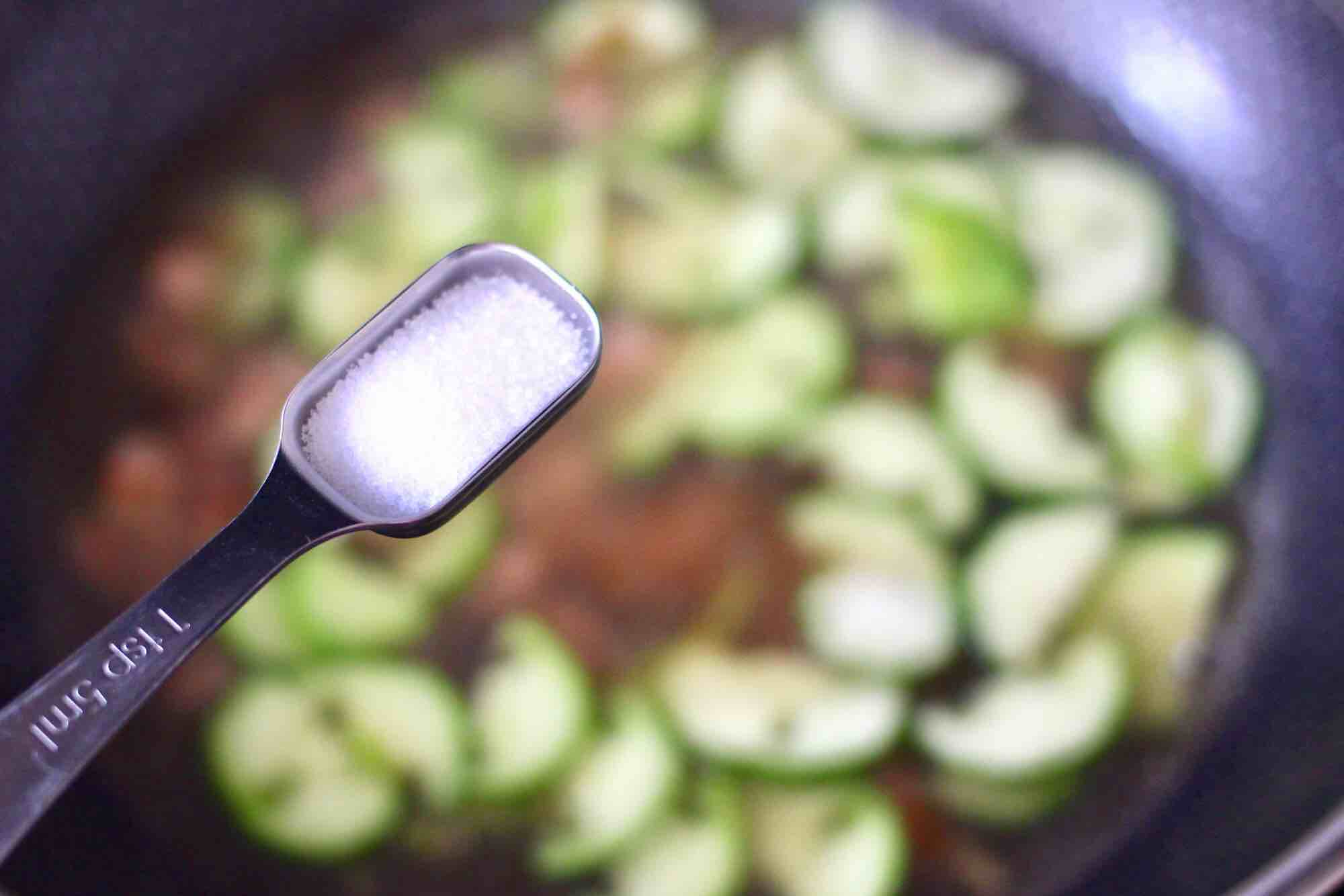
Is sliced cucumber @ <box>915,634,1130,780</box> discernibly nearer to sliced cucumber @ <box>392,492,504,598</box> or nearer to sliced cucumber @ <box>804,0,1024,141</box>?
sliced cucumber @ <box>392,492,504,598</box>

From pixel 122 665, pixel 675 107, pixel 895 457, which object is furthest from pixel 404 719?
pixel 675 107

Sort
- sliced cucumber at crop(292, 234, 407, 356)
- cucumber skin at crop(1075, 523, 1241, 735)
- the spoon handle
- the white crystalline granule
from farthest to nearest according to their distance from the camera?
sliced cucumber at crop(292, 234, 407, 356) < cucumber skin at crop(1075, 523, 1241, 735) < the white crystalline granule < the spoon handle

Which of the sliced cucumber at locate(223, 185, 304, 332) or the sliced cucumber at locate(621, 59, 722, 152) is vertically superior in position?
Answer: the sliced cucumber at locate(223, 185, 304, 332)

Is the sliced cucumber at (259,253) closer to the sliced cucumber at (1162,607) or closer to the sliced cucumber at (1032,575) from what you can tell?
the sliced cucumber at (1032,575)

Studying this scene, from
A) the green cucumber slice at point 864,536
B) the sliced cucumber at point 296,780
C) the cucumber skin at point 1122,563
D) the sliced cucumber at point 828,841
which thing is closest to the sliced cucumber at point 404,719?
the sliced cucumber at point 296,780

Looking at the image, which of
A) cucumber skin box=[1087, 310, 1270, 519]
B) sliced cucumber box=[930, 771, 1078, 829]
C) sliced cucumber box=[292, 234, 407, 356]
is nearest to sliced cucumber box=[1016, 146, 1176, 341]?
cucumber skin box=[1087, 310, 1270, 519]
